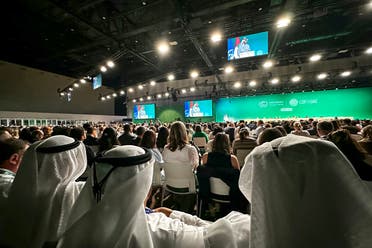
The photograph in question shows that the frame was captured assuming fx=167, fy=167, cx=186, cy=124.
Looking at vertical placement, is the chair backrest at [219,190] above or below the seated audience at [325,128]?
below

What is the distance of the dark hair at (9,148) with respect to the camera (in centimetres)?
134

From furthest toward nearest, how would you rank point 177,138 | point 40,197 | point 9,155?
1. point 177,138
2. point 9,155
3. point 40,197

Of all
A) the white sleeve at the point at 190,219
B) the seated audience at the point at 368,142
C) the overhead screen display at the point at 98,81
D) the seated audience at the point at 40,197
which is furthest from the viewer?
the overhead screen display at the point at 98,81

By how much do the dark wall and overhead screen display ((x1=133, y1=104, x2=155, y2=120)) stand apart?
410 cm

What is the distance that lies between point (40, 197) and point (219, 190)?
172 cm

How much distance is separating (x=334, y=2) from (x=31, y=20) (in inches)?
424

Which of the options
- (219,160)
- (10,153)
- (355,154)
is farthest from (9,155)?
(355,154)

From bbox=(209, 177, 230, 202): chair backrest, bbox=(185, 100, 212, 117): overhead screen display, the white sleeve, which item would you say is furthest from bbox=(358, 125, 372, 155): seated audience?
bbox=(185, 100, 212, 117): overhead screen display

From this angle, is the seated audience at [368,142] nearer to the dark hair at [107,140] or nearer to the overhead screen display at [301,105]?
the dark hair at [107,140]

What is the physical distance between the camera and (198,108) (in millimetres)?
15000

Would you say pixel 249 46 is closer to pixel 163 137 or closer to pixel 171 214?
pixel 163 137

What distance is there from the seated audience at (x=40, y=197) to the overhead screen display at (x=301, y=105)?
14.2 metres

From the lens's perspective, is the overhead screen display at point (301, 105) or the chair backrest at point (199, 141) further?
the overhead screen display at point (301, 105)

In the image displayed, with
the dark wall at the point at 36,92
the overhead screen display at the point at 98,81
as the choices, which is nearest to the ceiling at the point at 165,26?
the overhead screen display at the point at 98,81
